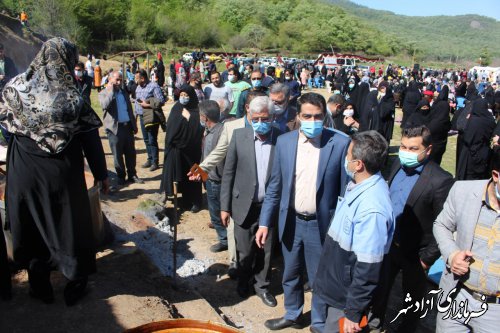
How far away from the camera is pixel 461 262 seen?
105 inches

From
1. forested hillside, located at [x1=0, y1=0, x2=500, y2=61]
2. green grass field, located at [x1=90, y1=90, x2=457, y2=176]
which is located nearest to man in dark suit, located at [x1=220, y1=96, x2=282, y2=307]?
green grass field, located at [x1=90, y1=90, x2=457, y2=176]

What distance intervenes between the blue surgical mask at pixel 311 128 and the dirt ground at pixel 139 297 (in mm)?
1745

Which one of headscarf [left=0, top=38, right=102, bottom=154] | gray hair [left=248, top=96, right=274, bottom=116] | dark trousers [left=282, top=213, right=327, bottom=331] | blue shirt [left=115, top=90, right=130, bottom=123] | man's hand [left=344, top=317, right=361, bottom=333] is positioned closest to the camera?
man's hand [left=344, top=317, right=361, bottom=333]

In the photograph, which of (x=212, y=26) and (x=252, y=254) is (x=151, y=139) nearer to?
(x=252, y=254)

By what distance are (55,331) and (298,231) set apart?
1959 millimetres

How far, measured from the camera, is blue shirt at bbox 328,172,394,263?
252cm

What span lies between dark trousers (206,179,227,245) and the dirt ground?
0.75ft

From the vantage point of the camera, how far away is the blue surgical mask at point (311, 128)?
138 inches

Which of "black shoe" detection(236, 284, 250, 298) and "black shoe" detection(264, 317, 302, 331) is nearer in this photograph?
"black shoe" detection(264, 317, 302, 331)

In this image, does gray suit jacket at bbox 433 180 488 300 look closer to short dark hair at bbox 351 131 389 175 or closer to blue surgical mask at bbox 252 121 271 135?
short dark hair at bbox 351 131 389 175

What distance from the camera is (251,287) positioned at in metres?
4.69

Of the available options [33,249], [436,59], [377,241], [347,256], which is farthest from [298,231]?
[436,59]

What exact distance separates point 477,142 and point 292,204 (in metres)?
5.41

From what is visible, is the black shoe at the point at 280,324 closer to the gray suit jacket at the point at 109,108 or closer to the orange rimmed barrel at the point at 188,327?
the orange rimmed barrel at the point at 188,327
